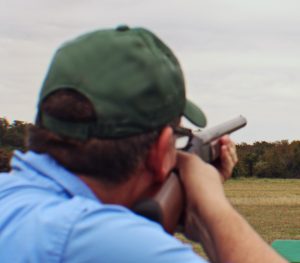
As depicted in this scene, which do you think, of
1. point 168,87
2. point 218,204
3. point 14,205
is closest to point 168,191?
point 218,204

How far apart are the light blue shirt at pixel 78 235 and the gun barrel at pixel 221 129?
904 millimetres

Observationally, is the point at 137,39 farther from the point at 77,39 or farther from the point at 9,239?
the point at 9,239

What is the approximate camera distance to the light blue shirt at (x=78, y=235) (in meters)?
1.64

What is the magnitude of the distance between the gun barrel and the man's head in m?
0.71

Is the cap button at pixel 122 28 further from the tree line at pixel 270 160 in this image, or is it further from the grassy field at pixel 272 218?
the tree line at pixel 270 160

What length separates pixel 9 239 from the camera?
1.72 meters

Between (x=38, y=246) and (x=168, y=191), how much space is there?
1.59ft

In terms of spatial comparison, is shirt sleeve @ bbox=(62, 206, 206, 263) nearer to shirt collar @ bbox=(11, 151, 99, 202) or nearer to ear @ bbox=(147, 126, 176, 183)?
shirt collar @ bbox=(11, 151, 99, 202)

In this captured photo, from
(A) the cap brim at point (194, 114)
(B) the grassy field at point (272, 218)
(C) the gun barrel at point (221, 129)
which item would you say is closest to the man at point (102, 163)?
(A) the cap brim at point (194, 114)

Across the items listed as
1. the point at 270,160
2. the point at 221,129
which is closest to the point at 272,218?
the point at 221,129

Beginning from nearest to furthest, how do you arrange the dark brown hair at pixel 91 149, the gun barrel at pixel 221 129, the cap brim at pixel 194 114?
the dark brown hair at pixel 91 149 → the cap brim at pixel 194 114 → the gun barrel at pixel 221 129

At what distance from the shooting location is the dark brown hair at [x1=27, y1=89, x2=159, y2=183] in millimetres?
1802

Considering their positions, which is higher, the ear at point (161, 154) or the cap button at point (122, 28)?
the cap button at point (122, 28)

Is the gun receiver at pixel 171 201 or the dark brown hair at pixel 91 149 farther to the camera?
the gun receiver at pixel 171 201
